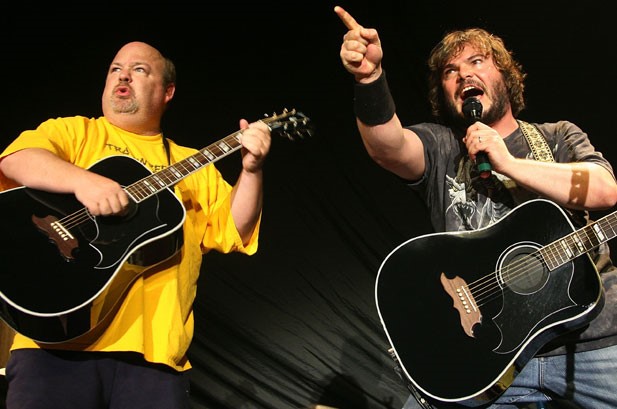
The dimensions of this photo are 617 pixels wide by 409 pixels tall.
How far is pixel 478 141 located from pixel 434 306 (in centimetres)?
50

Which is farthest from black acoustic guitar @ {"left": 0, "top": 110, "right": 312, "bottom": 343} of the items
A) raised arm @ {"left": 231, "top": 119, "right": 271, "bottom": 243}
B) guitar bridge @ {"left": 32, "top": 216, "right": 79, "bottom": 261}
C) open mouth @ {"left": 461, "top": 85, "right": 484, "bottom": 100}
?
open mouth @ {"left": 461, "top": 85, "right": 484, "bottom": 100}

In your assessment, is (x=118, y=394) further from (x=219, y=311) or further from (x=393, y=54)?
(x=393, y=54)

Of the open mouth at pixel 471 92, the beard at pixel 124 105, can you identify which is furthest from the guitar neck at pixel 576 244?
the beard at pixel 124 105

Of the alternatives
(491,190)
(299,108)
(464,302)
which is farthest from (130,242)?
(299,108)

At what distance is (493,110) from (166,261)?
124 centimetres

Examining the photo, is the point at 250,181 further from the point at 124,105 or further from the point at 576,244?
the point at 576,244

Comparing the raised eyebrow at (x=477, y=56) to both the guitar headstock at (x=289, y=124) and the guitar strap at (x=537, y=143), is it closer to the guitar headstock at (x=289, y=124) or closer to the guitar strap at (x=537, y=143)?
the guitar strap at (x=537, y=143)

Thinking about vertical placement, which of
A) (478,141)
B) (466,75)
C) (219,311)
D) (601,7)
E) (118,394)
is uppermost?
(601,7)

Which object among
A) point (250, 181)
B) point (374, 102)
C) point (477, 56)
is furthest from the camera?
point (477, 56)

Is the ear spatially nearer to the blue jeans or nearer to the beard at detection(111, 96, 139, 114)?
the beard at detection(111, 96, 139, 114)

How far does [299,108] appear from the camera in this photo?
11.5 ft

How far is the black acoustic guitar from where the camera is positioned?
1640 mm

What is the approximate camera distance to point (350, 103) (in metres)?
3.63

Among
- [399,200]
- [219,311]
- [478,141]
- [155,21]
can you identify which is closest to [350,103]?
[399,200]
